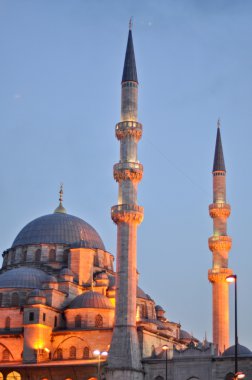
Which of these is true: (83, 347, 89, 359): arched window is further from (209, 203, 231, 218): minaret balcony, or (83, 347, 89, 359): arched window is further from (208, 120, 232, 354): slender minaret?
(209, 203, 231, 218): minaret balcony

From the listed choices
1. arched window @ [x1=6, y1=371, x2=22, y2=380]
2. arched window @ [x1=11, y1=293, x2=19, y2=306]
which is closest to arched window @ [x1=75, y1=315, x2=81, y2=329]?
arched window @ [x1=11, y1=293, x2=19, y2=306]

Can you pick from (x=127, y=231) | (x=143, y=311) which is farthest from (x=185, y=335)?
(x=127, y=231)

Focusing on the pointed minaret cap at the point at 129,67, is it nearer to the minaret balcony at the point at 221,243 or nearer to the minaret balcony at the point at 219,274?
the minaret balcony at the point at 221,243

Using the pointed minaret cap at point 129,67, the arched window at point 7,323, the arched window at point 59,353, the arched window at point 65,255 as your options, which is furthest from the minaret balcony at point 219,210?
the arched window at point 7,323

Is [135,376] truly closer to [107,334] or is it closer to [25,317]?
[107,334]

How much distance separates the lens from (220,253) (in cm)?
4722

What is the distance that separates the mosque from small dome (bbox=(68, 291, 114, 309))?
0.22ft

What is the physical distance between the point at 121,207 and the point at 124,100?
20.7 ft

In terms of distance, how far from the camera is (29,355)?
139ft

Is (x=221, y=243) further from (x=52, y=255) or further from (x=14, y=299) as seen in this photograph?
(x=14, y=299)

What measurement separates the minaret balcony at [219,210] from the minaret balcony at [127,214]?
8.42 meters

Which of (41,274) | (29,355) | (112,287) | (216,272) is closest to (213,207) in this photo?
(216,272)

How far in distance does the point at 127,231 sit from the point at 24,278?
9715 mm

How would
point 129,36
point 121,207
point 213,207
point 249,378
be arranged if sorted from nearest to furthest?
point 249,378 < point 121,207 < point 129,36 < point 213,207
